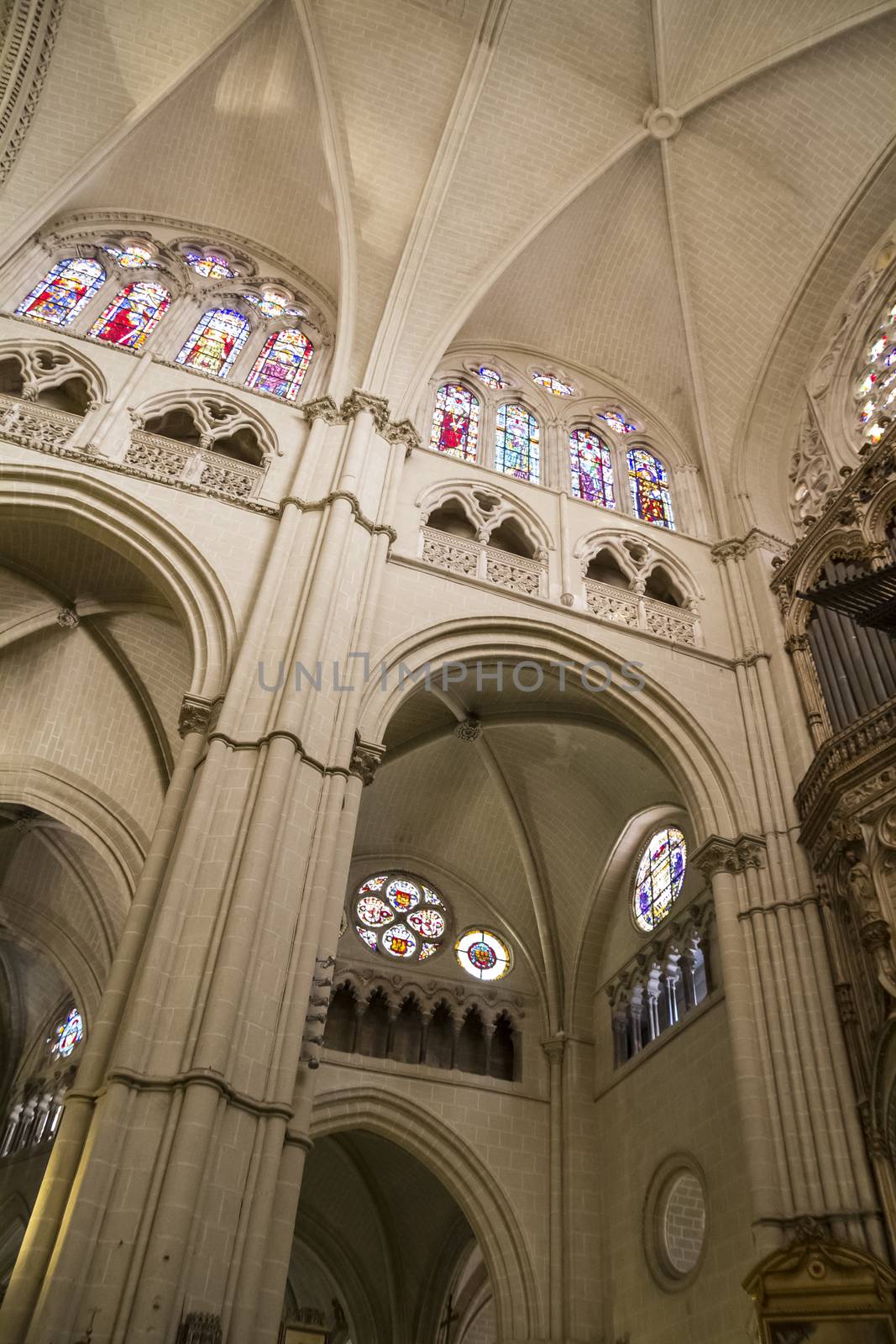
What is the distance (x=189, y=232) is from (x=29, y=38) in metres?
3.53

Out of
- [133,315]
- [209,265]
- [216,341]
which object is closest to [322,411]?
[216,341]

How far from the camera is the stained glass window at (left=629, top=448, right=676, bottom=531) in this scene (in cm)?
1545

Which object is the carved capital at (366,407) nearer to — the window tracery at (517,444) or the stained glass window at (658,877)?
the window tracery at (517,444)

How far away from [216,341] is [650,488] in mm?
7107

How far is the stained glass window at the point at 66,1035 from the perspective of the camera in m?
18.8

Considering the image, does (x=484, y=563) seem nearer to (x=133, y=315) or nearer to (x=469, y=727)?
(x=469, y=727)

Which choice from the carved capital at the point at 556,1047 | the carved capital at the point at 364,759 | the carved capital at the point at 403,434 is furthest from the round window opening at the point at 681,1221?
the carved capital at the point at 403,434

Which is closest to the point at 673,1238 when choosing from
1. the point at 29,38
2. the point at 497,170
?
the point at 497,170

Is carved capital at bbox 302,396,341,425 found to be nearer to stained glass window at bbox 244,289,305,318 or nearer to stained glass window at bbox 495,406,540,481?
stained glass window at bbox 495,406,540,481

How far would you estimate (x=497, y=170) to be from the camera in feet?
52.5

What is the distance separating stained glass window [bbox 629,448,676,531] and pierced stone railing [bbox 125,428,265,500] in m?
6.01

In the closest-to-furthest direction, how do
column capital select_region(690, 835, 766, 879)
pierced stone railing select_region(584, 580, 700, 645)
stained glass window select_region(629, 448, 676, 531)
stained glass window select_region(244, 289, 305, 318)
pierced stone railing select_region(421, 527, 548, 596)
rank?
column capital select_region(690, 835, 766, 879), pierced stone railing select_region(421, 527, 548, 596), pierced stone railing select_region(584, 580, 700, 645), stained glass window select_region(629, 448, 676, 531), stained glass window select_region(244, 289, 305, 318)

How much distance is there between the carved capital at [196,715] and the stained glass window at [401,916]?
22.2 feet

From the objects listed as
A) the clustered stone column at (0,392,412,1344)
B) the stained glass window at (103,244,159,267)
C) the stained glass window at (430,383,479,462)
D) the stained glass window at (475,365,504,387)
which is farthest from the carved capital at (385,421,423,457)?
the stained glass window at (103,244,159,267)
